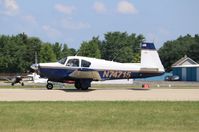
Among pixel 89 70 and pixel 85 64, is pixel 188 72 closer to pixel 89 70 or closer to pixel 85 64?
pixel 85 64

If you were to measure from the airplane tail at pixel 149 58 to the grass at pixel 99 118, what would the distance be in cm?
1635

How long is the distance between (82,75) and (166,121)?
60.5 feet

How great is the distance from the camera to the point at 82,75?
31.7 meters

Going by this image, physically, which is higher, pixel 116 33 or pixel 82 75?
pixel 116 33

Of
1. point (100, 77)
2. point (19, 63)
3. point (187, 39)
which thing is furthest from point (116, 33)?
point (100, 77)

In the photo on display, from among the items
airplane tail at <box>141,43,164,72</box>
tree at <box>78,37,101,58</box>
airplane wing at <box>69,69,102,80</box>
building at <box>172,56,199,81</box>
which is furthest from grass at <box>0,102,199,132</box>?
tree at <box>78,37,101,58</box>

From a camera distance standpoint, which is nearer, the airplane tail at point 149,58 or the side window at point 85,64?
the side window at point 85,64

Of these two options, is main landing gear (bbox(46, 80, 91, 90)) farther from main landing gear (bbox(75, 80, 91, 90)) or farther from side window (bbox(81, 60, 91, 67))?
side window (bbox(81, 60, 91, 67))

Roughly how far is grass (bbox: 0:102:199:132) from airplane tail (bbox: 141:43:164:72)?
16.3 m

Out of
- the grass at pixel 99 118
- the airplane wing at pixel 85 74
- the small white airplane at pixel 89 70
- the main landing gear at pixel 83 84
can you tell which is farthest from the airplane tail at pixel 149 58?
the grass at pixel 99 118

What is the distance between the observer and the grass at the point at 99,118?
483 inches

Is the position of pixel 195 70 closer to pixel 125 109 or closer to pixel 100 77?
pixel 100 77

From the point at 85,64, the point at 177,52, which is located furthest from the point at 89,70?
the point at 177,52

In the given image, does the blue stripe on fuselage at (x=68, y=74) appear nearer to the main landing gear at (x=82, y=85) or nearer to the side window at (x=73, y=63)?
the side window at (x=73, y=63)
